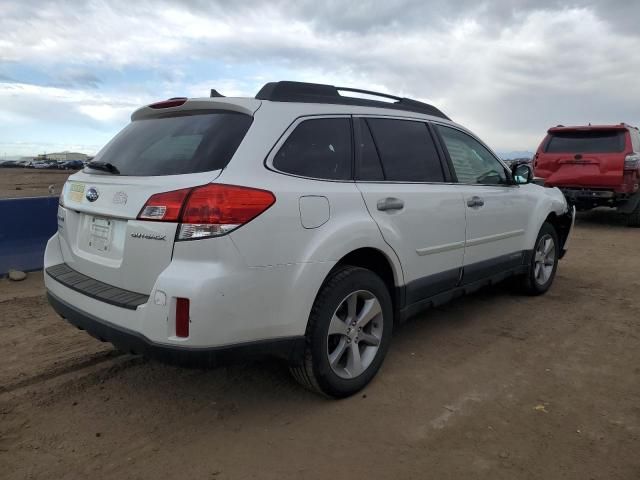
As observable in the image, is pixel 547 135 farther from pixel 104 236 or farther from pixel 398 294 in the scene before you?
pixel 104 236

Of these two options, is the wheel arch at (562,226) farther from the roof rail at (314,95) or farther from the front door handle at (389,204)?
the front door handle at (389,204)

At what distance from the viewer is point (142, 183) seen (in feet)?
8.76

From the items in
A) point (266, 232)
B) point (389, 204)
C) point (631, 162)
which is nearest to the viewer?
point (266, 232)

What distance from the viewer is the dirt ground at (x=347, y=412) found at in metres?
2.51

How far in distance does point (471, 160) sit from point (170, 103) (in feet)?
8.22

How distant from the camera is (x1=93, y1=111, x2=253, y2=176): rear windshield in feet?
8.65

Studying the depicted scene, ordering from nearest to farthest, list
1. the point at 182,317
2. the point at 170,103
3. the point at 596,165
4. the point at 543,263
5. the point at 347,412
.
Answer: the point at 182,317 → the point at 347,412 → the point at 170,103 → the point at 543,263 → the point at 596,165

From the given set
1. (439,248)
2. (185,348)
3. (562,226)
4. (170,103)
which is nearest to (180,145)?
(170,103)

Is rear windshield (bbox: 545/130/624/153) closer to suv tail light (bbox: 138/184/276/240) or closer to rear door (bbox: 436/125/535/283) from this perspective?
rear door (bbox: 436/125/535/283)

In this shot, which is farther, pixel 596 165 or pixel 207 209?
pixel 596 165

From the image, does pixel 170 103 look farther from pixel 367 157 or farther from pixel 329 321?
pixel 329 321

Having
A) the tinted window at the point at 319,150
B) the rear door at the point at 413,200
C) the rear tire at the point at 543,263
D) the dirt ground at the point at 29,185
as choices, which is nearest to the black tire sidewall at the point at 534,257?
the rear tire at the point at 543,263

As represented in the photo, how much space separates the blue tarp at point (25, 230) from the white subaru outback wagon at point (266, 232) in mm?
2750

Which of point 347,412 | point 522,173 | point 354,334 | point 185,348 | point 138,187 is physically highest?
point 522,173
